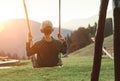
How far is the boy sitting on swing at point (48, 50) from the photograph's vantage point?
987cm

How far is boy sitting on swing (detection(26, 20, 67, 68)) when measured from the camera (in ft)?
32.4

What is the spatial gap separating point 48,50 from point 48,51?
0.10ft

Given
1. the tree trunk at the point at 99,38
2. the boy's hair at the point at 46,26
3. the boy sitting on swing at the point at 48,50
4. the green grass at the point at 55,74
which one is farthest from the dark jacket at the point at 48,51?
the green grass at the point at 55,74

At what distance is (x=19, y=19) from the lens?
171125 millimetres

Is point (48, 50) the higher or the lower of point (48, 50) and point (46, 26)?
the lower

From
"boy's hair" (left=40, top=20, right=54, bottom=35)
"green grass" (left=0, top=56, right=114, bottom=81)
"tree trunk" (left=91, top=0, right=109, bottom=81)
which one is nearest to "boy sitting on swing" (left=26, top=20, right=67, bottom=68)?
"boy's hair" (left=40, top=20, right=54, bottom=35)

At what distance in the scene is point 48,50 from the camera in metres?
10.2

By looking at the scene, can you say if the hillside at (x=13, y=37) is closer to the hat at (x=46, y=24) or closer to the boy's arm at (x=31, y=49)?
the boy's arm at (x=31, y=49)

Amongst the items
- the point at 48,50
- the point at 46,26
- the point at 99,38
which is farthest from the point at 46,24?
the point at 99,38

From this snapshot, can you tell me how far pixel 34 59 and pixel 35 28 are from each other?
182142mm

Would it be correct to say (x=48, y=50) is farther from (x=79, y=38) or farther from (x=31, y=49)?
(x=79, y=38)
